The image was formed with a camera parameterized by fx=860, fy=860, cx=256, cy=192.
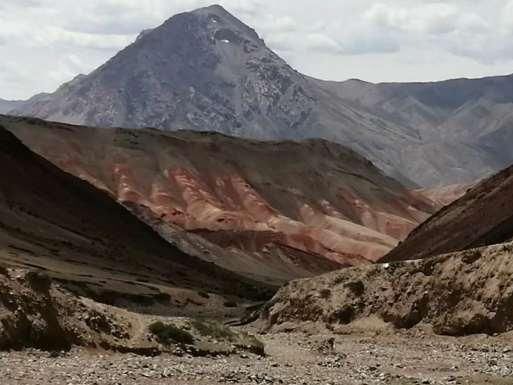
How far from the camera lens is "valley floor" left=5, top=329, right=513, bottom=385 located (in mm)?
19078

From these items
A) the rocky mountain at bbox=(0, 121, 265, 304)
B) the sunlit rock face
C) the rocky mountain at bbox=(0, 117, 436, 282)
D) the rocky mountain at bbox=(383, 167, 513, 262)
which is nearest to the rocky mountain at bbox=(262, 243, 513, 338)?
the rocky mountain at bbox=(383, 167, 513, 262)

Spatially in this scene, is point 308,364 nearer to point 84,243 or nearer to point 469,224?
point 469,224

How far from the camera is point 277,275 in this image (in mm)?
127812

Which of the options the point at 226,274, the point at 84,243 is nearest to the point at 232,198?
the point at 226,274

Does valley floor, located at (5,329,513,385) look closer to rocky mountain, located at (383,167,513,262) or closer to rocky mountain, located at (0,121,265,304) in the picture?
rocky mountain, located at (383,167,513,262)

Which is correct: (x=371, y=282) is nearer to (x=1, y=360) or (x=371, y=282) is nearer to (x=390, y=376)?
(x=390, y=376)

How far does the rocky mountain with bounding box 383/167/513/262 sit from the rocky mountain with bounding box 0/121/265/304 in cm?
1889

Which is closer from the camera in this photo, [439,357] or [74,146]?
[439,357]

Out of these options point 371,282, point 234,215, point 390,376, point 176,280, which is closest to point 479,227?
point 176,280

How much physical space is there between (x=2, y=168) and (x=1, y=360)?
3123 inches

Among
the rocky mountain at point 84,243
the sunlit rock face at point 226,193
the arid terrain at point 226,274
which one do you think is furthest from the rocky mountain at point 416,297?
the sunlit rock face at point 226,193

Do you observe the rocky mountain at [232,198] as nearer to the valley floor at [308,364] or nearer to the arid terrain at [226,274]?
the arid terrain at [226,274]

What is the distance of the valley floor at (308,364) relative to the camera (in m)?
19.1

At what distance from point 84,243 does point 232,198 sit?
93.1m
